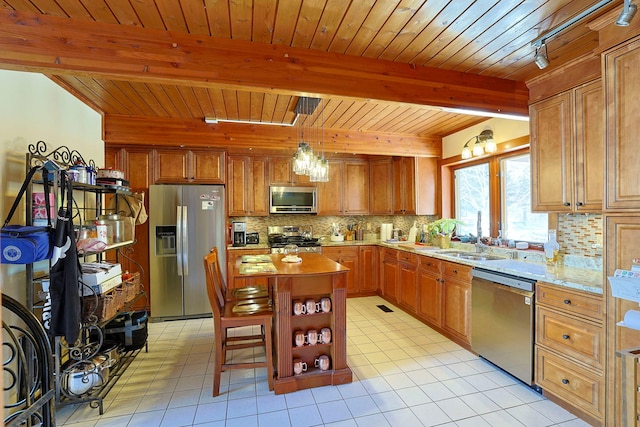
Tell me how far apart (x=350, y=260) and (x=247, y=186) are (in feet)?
6.49

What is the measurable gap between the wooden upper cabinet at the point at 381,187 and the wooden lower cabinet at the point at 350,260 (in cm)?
84

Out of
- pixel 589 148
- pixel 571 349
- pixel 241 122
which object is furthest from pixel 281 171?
pixel 571 349

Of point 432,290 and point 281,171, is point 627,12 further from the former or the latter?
point 281,171

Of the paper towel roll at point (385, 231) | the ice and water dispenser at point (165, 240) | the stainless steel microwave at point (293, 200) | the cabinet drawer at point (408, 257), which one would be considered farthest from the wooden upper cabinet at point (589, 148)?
the ice and water dispenser at point (165, 240)

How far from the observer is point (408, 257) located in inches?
158

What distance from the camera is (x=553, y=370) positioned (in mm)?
2174

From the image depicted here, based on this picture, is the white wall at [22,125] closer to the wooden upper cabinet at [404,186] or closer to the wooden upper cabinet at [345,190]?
the wooden upper cabinet at [345,190]

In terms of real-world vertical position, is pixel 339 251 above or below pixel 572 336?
above

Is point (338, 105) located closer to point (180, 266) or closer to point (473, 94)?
point (473, 94)

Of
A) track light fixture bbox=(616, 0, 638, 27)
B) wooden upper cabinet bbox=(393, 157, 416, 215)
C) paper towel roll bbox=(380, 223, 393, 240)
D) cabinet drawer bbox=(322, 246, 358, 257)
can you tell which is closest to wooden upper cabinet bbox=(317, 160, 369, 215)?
paper towel roll bbox=(380, 223, 393, 240)

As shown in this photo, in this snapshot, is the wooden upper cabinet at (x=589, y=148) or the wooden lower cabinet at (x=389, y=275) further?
the wooden lower cabinet at (x=389, y=275)

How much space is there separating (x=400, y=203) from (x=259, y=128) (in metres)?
2.50

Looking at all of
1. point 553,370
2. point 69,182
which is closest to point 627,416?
point 553,370

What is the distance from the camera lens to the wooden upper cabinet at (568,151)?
216cm
